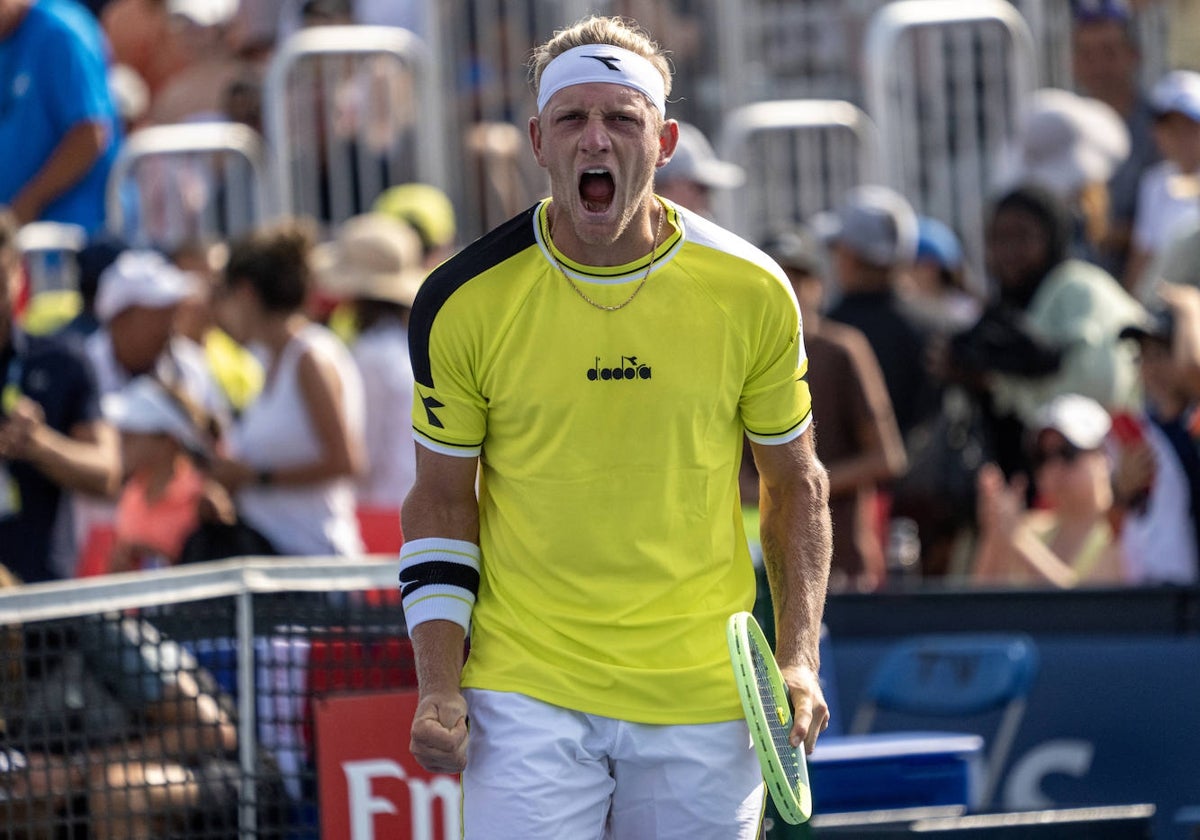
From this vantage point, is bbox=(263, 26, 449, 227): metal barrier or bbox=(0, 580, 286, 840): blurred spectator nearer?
bbox=(0, 580, 286, 840): blurred spectator

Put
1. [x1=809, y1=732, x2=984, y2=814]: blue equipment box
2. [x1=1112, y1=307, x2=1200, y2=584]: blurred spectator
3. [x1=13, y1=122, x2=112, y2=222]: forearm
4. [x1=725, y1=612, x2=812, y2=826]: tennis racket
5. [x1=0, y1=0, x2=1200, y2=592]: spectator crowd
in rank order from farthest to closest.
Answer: [x1=13, y1=122, x2=112, y2=222]: forearm < [x1=0, y1=0, x2=1200, y2=592]: spectator crowd < [x1=1112, y1=307, x2=1200, y2=584]: blurred spectator < [x1=809, y1=732, x2=984, y2=814]: blue equipment box < [x1=725, y1=612, x2=812, y2=826]: tennis racket

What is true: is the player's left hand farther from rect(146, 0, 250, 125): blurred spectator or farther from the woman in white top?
rect(146, 0, 250, 125): blurred spectator

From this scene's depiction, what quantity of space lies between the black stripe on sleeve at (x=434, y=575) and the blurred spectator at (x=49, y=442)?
339 centimetres

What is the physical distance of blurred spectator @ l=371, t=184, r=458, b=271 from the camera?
394 inches

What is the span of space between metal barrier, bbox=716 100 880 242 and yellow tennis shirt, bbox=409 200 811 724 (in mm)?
6106

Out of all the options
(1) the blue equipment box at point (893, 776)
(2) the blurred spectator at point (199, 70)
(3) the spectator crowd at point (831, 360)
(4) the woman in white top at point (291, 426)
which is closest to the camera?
(1) the blue equipment box at point (893, 776)

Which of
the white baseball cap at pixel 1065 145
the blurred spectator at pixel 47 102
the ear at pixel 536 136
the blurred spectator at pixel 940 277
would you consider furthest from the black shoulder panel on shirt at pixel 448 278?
the blurred spectator at pixel 47 102

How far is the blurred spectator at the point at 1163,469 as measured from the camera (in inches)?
287

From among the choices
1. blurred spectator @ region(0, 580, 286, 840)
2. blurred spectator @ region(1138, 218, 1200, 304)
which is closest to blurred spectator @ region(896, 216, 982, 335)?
blurred spectator @ region(1138, 218, 1200, 304)

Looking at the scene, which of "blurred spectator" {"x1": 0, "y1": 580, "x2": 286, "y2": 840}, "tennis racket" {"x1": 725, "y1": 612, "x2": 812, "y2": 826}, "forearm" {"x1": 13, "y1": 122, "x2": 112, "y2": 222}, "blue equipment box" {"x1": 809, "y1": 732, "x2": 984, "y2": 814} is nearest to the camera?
"tennis racket" {"x1": 725, "y1": 612, "x2": 812, "y2": 826}

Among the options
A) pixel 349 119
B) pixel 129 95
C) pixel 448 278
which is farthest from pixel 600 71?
pixel 129 95

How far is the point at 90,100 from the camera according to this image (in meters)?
9.53

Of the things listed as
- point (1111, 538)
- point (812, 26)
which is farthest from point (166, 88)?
point (1111, 538)

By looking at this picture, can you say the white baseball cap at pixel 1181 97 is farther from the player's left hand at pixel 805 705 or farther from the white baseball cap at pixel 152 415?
the player's left hand at pixel 805 705
